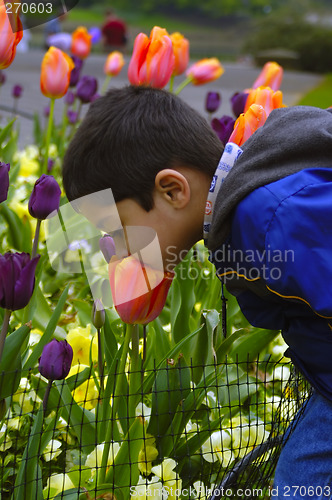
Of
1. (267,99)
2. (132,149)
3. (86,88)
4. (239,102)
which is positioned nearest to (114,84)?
(86,88)

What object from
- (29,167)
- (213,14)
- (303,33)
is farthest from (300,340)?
(213,14)

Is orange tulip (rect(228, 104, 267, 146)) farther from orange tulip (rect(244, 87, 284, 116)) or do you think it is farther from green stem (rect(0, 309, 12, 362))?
green stem (rect(0, 309, 12, 362))

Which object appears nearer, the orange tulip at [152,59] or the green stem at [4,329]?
the green stem at [4,329]

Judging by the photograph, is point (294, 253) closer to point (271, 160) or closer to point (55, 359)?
point (271, 160)

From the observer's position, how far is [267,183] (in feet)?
3.70

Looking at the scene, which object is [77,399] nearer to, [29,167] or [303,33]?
[29,167]

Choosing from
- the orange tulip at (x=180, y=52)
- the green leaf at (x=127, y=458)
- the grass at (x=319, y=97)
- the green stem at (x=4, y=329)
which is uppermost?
the grass at (x=319, y=97)

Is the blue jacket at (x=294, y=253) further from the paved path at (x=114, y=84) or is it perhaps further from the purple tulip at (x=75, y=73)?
the paved path at (x=114, y=84)

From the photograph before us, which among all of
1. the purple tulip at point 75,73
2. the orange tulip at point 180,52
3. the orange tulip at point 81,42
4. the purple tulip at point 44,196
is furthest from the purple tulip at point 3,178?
the orange tulip at point 81,42

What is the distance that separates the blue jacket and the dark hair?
19cm

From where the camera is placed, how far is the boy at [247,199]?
3.53 feet

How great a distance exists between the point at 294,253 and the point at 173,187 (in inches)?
11.4

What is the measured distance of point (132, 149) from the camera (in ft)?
4.09

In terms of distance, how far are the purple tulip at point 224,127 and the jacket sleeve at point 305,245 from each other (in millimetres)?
603
